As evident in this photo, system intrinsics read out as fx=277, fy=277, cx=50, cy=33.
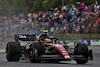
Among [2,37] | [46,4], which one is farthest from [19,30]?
[46,4]

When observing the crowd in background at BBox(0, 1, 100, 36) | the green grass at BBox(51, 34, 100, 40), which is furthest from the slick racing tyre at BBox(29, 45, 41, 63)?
the green grass at BBox(51, 34, 100, 40)

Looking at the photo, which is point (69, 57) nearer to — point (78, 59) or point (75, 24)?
point (78, 59)

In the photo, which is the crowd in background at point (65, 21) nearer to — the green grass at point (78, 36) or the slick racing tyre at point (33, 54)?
the green grass at point (78, 36)

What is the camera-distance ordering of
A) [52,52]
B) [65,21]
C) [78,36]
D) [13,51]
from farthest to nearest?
1. [65,21]
2. [78,36]
3. [13,51]
4. [52,52]

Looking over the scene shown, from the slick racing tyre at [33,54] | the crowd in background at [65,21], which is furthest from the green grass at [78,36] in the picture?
the slick racing tyre at [33,54]

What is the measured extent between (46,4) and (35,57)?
5865 cm

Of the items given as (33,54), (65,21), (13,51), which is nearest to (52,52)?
(33,54)

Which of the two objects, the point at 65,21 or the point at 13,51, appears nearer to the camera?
the point at 13,51

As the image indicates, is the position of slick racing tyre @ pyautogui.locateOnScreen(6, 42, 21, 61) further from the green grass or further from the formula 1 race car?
the green grass

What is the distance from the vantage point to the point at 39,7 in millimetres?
73000

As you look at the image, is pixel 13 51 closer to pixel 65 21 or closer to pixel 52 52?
pixel 52 52

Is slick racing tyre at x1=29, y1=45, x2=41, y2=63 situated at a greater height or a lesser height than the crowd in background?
lesser

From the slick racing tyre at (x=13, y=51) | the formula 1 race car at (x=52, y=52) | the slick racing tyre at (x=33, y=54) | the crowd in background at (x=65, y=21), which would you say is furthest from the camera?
the crowd in background at (x=65, y=21)

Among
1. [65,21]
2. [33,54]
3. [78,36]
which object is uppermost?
[65,21]
